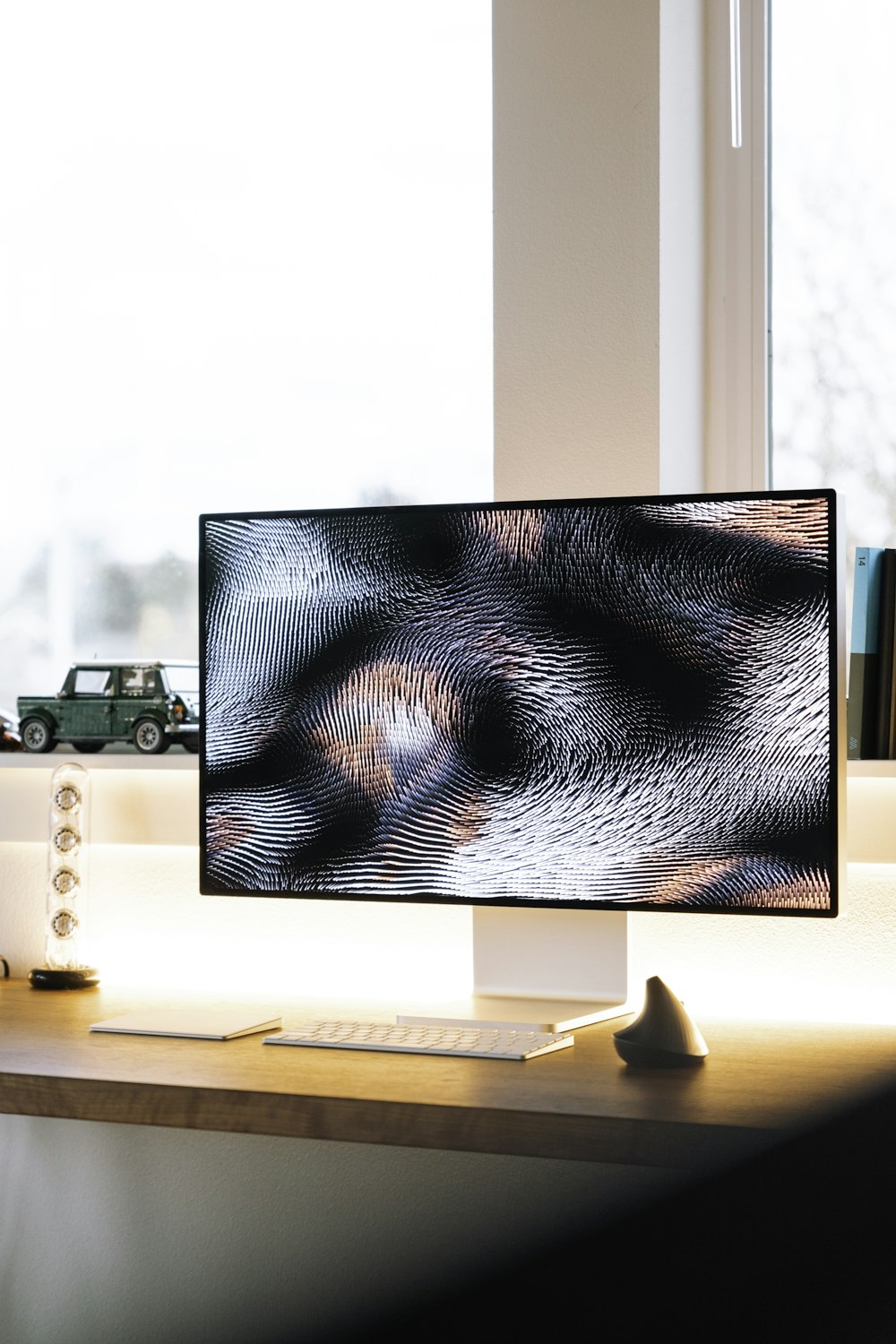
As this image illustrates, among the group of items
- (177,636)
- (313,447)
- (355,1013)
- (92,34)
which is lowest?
(355,1013)

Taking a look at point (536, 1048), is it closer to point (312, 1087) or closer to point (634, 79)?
point (312, 1087)

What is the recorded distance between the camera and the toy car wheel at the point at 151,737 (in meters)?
1.97

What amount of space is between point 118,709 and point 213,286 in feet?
2.09

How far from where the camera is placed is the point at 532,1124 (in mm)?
1156

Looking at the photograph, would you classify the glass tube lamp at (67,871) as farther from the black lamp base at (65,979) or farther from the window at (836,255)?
the window at (836,255)

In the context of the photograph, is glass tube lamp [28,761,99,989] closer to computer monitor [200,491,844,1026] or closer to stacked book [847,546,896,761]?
computer monitor [200,491,844,1026]

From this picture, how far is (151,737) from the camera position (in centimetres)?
198

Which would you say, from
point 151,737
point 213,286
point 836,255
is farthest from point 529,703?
point 213,286

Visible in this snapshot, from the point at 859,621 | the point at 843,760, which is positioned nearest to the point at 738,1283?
the point at 843,760

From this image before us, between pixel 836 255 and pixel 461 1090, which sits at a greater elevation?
pixel 836 255

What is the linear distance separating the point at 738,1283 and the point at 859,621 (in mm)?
922

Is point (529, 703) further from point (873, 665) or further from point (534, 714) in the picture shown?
point (873, 665)

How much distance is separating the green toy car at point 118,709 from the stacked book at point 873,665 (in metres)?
0.86

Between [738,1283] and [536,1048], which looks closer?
[738,1283]
